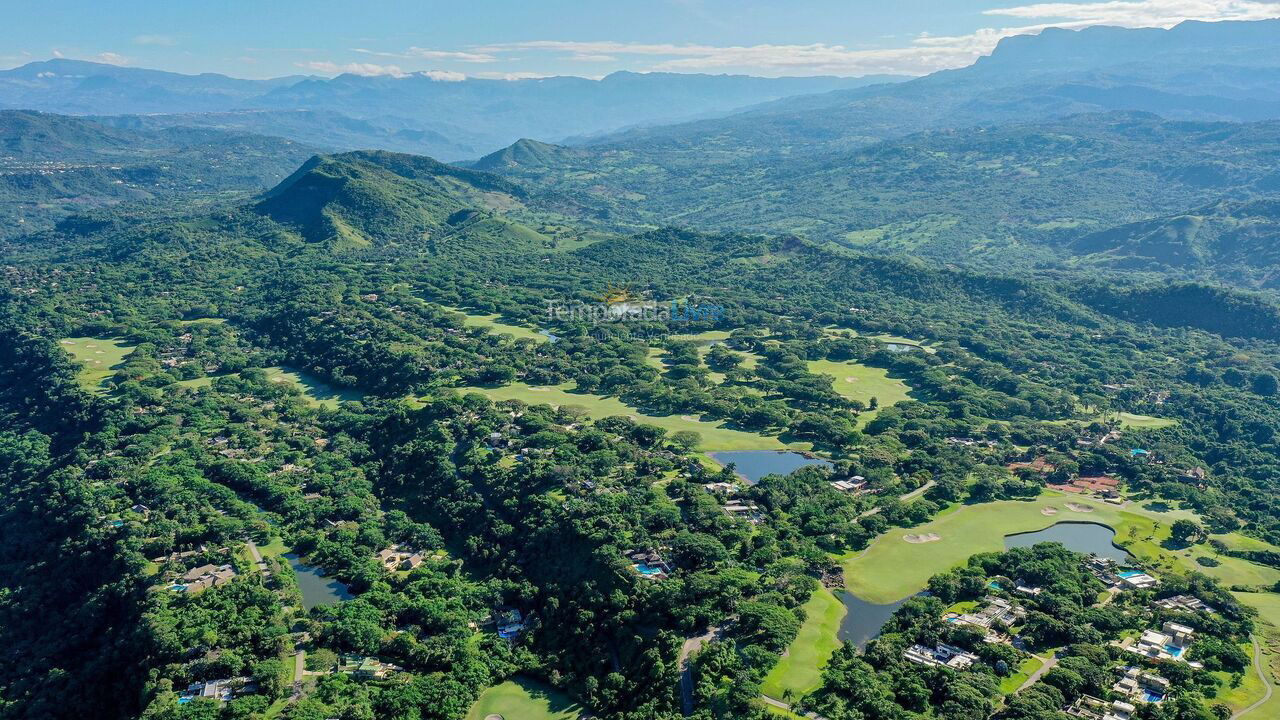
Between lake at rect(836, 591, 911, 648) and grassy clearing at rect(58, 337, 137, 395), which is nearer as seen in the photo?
lake at rect(836, 591, 911, 648)

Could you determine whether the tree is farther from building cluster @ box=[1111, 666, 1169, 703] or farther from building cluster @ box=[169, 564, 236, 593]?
building cluster @ box=[169, 564, 236, 593]

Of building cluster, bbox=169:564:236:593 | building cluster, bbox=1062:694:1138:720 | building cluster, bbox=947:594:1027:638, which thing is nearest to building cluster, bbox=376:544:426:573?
building cluster, bbox=169:564:236:593

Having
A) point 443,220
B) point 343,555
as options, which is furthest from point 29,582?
point 443,220

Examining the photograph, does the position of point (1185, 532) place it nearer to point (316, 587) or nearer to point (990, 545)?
point (990, 545)

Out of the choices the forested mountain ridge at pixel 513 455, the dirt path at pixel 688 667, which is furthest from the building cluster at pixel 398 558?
the dirt path at pixel 688 667

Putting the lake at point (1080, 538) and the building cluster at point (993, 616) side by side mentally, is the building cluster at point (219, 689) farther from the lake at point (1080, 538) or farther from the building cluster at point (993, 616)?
the lake at point (1080, 538)

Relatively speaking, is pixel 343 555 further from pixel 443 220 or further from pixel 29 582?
pixel 443 220
